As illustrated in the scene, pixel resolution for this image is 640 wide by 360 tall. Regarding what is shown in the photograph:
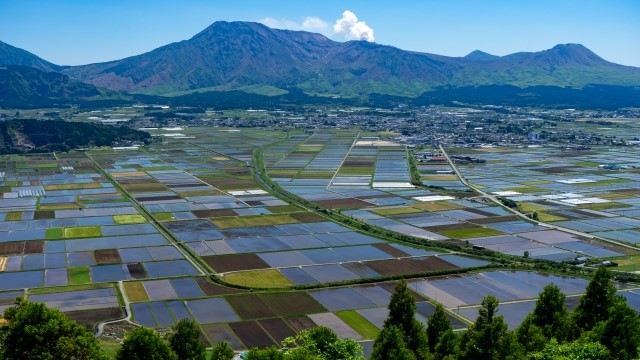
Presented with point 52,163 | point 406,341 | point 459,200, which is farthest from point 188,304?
point 52,163

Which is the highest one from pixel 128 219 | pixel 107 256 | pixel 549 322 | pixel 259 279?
pixel 549 322

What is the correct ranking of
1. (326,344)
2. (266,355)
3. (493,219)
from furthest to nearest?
(493,219), (326,344), (266,355)

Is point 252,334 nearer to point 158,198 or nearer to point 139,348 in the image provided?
point 139,348

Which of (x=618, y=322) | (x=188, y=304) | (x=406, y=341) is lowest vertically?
(x=188, y=304)

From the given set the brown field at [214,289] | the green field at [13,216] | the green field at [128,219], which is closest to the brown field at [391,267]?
the brown field at [214,289]

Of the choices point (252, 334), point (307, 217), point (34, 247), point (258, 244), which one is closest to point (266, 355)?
point (252, 334)

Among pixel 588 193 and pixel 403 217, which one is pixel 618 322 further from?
pixel 588 193
